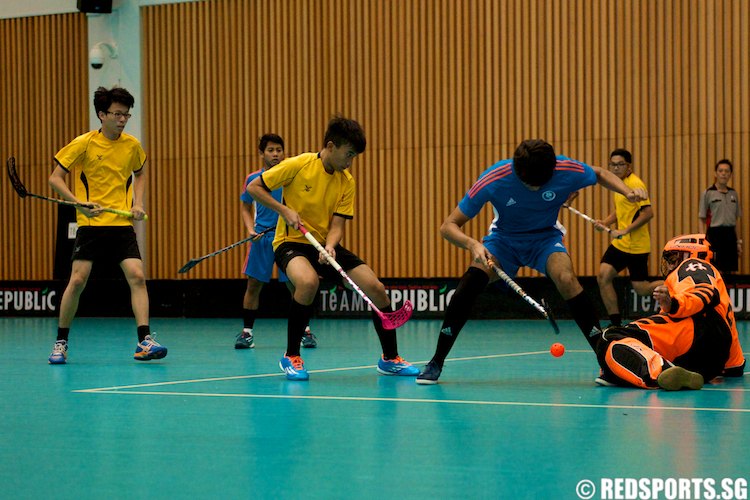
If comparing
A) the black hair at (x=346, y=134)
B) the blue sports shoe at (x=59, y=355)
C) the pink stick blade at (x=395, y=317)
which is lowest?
the blue sports shoe at (x=59, y=355)

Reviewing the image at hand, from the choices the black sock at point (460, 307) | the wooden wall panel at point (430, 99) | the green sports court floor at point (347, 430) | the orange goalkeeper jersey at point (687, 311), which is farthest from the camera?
the wooden wall panel at point (430, 99)

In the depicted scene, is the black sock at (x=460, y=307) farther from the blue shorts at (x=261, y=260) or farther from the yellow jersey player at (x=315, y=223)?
the blue shorts at (x=261, y=260)

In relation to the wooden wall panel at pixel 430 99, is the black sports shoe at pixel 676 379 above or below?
below

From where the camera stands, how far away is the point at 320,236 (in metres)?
6.23

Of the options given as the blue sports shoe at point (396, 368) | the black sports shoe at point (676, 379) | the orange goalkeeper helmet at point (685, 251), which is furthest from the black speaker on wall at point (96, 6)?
the black sports shoe at point (676, 379)

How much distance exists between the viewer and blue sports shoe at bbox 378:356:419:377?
612 centimetres

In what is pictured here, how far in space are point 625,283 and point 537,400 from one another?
277 inches

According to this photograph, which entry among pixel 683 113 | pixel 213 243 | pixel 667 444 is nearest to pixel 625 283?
pixel 683 113

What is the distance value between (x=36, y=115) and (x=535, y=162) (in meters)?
10.6

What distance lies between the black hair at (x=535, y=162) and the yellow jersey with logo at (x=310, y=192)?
115cm

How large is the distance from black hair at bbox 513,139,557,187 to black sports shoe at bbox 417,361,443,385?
41.3 inches

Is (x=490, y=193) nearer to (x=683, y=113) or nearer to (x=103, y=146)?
(x=103, y=146)

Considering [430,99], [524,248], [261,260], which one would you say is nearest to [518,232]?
[524,248]

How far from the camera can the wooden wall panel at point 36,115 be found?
1429cm
